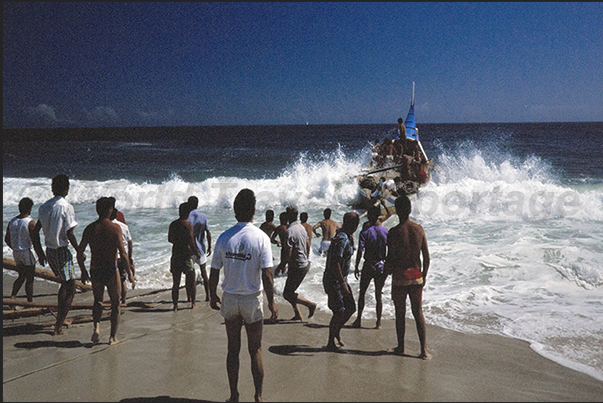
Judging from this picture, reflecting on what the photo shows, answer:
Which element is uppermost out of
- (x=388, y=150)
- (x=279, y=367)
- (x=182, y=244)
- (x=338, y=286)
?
(x=388, y=150)

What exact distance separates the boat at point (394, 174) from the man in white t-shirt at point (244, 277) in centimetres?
996

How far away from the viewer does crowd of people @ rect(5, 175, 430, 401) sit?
10.2ft

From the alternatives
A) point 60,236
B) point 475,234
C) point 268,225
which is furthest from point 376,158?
point 60,236

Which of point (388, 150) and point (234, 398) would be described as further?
point (388, 150)

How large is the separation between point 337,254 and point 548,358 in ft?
8.70

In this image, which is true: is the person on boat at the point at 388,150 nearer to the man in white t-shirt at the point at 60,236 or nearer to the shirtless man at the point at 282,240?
the shirtless man at the point at 282,240

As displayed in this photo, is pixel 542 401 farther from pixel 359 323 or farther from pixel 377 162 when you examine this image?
pixel 377 162

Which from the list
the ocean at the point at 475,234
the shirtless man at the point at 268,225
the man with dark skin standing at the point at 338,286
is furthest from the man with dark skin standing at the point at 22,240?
the man with dark skin standing at the point at 338,286

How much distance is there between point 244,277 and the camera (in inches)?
120

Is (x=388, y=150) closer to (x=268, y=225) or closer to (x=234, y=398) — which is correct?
(x=268, y=225)

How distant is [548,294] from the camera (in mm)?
6660

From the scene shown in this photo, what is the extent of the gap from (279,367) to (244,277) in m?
1.45

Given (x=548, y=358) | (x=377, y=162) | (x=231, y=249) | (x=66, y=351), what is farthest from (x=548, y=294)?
(x=377, y=162)

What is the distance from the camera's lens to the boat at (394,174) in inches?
513
